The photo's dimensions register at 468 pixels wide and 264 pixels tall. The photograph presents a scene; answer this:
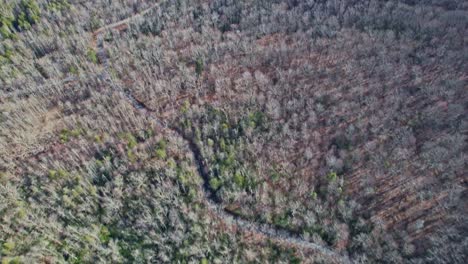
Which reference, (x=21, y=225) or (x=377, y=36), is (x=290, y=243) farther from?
(x=377, y=36)

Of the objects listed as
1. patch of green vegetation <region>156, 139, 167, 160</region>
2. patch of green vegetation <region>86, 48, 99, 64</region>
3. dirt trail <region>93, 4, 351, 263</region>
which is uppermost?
patch of green vegetation <region>86, 48, 99, 64</region>

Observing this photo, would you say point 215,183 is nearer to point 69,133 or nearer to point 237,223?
point 237,223

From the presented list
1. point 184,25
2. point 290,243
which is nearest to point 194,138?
point 290,243

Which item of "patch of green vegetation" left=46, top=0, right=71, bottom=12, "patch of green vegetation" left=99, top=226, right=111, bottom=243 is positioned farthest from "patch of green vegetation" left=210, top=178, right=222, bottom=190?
"patch of green vegetation" left=46, top=0, right=71, bottom=12

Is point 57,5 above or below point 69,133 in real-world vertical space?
above

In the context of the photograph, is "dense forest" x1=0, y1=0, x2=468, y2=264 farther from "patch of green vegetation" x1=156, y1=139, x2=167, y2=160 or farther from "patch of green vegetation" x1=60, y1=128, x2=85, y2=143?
"patch of green vegetation" x1=156, y1=139, x2=167, y2=160

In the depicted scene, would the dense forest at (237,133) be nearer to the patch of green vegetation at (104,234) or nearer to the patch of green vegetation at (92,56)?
the patch of green vegetation at (104,234)

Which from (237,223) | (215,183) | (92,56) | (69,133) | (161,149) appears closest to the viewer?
(237,223)

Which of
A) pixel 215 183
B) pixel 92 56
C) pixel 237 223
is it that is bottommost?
pixel 237 223

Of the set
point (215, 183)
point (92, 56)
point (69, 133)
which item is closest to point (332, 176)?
point (215, 183)
